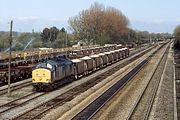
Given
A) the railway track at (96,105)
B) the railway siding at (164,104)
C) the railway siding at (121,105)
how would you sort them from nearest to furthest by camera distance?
the railway track at (96,105) → the railway siding at (121,105) → the railway siding at (164,104)

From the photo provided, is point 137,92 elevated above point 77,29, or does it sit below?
below

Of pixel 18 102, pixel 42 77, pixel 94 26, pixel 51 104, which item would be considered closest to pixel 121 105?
pixel 51 104

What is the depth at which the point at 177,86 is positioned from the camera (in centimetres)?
3819

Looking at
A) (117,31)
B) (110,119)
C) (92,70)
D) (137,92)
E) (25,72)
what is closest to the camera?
(110,119)

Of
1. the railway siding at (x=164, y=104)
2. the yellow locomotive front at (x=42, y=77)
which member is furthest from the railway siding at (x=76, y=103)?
the railway siding at (x=164, y=104)

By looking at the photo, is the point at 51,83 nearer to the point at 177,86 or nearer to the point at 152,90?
the point at 152,90

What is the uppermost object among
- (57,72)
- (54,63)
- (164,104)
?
(54,63)

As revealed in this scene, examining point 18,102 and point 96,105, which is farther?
point 18,102

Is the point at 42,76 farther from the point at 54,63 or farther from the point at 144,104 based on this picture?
the point at 144,104

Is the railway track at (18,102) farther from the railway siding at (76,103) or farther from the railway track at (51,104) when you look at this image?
the railway siding at (76,103)

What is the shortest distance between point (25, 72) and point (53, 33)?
97226 millimetres

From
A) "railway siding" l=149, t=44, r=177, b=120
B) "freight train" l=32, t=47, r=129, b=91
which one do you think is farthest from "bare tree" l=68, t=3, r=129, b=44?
"railway siding" l=149, t=44, r=177, b=120

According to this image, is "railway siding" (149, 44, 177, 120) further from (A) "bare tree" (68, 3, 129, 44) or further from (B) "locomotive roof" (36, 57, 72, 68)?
(A) "bare tree" (68, 3, 129, 44)

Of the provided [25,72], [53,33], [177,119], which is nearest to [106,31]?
[53,33]
